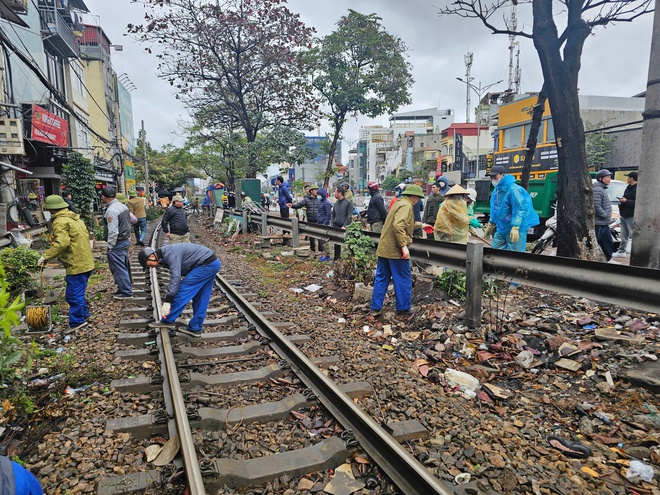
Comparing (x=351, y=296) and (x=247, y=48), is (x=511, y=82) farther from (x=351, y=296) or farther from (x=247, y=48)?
(x=351, y=296)

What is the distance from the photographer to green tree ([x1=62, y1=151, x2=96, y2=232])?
1584 centimetres

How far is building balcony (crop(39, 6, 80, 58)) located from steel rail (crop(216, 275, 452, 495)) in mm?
21220

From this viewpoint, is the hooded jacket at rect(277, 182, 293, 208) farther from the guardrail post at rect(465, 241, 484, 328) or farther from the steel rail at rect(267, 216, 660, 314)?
the guardrail post at rect(465, 241, 484, 328)

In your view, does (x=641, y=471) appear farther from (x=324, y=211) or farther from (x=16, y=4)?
(x=16, y=4)

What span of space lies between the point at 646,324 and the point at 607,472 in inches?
95.3

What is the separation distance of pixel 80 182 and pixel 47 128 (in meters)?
2.57

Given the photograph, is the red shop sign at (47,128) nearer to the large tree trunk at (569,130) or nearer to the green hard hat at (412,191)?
the green hard hat at (412,191)

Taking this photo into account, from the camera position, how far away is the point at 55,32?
1973cm

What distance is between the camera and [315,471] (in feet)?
9.20

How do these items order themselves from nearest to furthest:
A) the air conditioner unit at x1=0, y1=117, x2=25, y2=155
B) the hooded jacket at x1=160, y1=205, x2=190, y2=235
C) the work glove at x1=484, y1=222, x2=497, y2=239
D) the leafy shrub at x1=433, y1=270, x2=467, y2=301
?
the leafy shrub at x1=433, y1=270, x2=467, y2=301 < the work glove at x1=484, y1=222, x2=497, y2=239 < the hooded jacket at x1=160, y1=205, x2=190, y2=235 < the air conditioner unit at x1=0, y1=117, x2=25, y2=155

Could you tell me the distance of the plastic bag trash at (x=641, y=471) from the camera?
8.83 ft

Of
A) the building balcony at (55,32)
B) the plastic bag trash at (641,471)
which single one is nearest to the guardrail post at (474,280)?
the plastic bag trash at (641,471)

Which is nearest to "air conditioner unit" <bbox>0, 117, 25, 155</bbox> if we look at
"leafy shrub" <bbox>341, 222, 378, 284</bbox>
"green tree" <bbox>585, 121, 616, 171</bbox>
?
"leafy shrub" <bbox>341, 222, 378, 284</bbox>

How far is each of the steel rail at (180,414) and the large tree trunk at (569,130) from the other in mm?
5446
